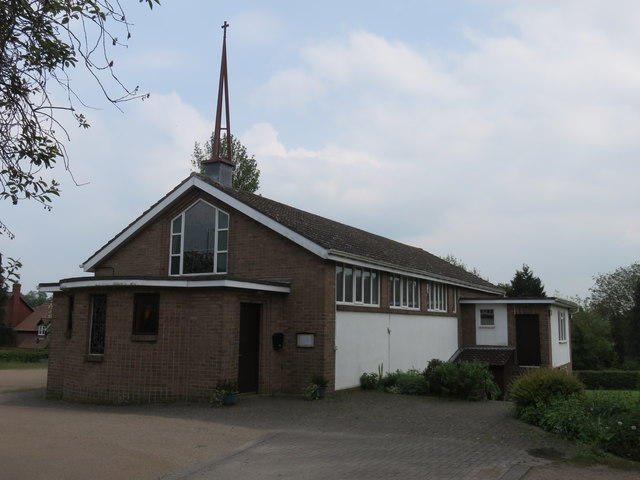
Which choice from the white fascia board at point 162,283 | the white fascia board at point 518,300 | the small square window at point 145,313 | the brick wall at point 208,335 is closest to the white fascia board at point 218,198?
→ the brick wall at point 208,335

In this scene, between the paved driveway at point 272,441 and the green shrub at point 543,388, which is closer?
the paved driveway at point 272,441

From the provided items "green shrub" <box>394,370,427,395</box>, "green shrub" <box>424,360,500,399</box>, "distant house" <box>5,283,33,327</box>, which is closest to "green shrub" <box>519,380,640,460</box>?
"green shrub" <box>424,360,500,399</box>

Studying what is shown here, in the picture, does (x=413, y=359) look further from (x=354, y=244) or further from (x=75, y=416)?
(x=75, y=416)

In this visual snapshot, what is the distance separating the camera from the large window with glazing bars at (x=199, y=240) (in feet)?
57.3

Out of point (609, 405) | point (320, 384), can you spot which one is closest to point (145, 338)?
point (320, 384)

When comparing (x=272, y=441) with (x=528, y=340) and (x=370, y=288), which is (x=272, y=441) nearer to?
(x=370, y=288)

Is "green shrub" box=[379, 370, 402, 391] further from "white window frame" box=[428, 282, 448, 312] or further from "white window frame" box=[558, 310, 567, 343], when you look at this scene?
"white window frame" box=[558, 310, 567, 343]

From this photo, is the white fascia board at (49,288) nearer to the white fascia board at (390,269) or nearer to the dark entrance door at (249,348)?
the dark entrance door at (249,348)

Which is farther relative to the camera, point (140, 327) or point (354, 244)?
point (354, 244)

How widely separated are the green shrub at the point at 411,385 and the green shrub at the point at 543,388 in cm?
406

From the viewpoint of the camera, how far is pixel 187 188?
17.7m

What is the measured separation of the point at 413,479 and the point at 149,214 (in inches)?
538

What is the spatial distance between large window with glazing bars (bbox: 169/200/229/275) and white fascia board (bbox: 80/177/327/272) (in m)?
0.58

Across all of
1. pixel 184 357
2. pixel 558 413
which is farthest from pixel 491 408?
pixel 184 357
